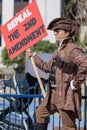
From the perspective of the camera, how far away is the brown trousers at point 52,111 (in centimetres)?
518

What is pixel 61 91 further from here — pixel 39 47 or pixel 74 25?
pixel 39 47

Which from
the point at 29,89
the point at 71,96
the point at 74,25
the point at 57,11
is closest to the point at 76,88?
the point at 71,96

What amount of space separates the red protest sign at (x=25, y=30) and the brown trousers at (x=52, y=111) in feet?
2.85

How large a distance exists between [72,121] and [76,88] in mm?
386

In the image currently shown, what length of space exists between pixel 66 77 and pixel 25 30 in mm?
1085

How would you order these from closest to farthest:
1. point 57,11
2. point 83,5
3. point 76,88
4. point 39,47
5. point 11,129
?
1. point 76,88
2. point 11,129
3. point 83,5
4. point 39,47
5. point 57,11

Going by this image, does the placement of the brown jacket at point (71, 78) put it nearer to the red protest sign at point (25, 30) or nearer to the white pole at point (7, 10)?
the red protest sign at point (25, 30)

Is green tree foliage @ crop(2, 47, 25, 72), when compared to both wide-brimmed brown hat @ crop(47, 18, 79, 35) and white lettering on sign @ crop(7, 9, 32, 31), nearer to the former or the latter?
white lettering on sign @ crop(7, 9, 32, 31)

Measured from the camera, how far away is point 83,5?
2125 cm

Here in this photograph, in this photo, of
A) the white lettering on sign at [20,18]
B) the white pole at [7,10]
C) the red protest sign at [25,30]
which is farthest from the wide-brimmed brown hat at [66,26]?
the white pole at [7,10]

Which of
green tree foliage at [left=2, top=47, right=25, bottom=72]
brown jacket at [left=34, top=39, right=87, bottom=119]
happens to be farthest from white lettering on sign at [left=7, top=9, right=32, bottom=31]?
green tree foliage at [left=2, top=47, right=25, bottom=72]

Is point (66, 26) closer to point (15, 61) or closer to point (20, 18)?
point (20, 18)

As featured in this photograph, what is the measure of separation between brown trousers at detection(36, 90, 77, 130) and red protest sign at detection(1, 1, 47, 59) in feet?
2.85

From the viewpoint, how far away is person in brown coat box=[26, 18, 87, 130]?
5055mm
